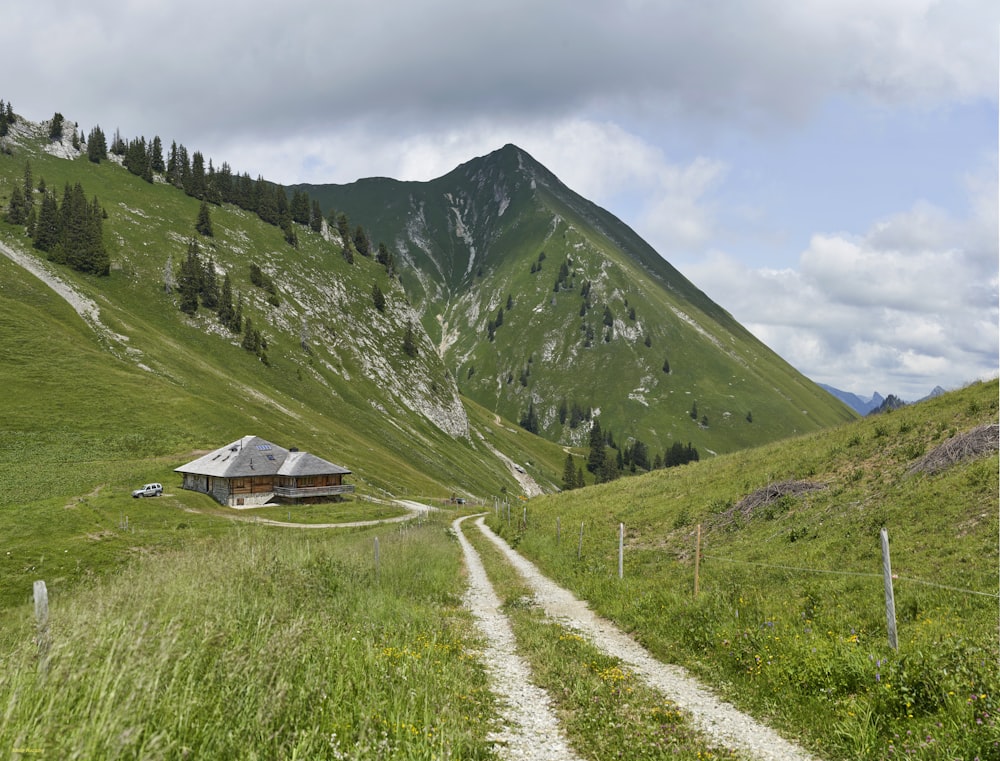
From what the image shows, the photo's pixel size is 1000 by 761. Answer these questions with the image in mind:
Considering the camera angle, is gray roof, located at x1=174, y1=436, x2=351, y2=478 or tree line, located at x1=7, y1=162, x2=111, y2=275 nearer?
gray roof, located at x1=174, y1=436, x2=351, y2=478

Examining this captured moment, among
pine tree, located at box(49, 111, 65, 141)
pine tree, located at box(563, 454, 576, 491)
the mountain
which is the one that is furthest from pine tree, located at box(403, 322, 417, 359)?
pine tree, located at box(49, 111, 65, 141)

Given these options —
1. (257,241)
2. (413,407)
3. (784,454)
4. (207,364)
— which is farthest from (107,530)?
(257,241)

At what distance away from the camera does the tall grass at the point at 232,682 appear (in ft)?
16.9

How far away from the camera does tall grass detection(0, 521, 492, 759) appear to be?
5160 millimetres

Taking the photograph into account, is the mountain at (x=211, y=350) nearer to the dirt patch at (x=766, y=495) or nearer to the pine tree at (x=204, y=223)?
the pine tree at (x=204, y=223)

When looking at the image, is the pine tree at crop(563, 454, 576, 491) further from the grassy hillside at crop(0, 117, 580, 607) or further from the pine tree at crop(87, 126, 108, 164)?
the pine tree at crop(87, 126, 108, 164)

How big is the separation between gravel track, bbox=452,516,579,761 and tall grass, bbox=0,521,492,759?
1.19 ft

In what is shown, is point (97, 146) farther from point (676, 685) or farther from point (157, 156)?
point (676, 685)

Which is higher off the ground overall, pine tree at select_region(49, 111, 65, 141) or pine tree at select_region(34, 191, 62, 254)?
pine tree at select_region(49, 111, 65, 141)

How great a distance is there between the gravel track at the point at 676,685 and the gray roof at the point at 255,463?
55874mm

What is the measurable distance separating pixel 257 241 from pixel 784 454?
585ft

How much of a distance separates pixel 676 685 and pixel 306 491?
72072 mm

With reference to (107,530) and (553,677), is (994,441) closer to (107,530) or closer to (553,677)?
(553,677)

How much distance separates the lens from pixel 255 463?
7069 cm
